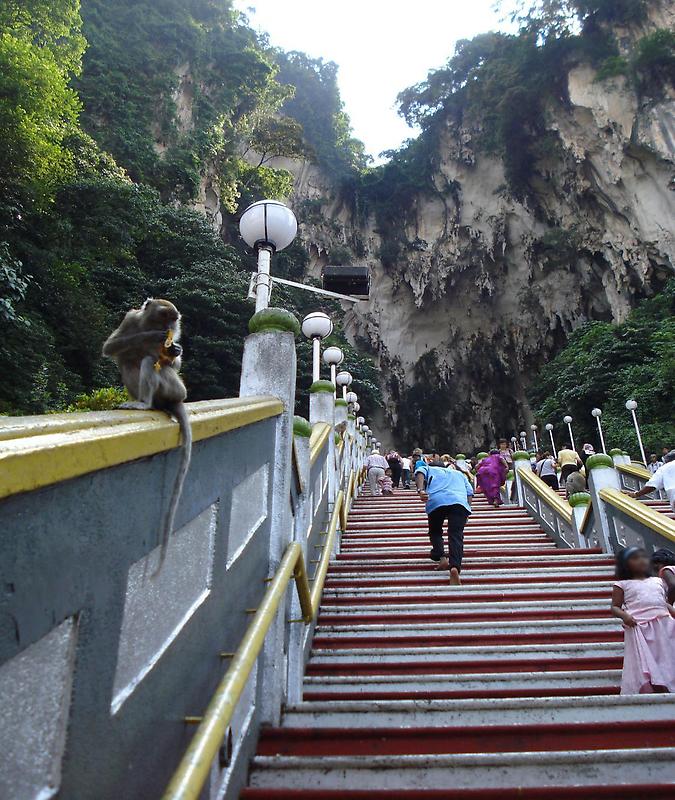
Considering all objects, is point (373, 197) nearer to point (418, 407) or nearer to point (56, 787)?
point (418, 407)

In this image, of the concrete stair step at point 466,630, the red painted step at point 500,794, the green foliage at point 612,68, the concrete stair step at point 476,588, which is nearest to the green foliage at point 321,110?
the green foliage at point 612,68

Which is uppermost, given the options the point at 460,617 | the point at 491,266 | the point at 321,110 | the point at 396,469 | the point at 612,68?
the point at 321,110

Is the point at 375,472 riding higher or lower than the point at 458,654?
higher

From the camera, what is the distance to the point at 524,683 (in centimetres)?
287

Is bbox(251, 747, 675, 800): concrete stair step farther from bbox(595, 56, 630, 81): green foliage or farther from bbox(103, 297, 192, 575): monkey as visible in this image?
bbox(595, 56, 630, 81): green foliage

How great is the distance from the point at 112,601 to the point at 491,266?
26.1 meters

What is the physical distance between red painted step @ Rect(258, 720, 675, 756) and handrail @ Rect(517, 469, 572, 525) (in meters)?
3.62

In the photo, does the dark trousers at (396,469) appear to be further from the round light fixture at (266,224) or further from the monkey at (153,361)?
the monkey at (153,361)

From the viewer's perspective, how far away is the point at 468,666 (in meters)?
3.13

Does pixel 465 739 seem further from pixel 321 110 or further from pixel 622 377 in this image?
pixel 321 110

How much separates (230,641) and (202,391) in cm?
1492

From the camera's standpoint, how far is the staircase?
80.4 inches

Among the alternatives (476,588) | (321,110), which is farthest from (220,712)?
(321,110)

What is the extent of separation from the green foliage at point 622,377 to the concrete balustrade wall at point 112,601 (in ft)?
50.4
